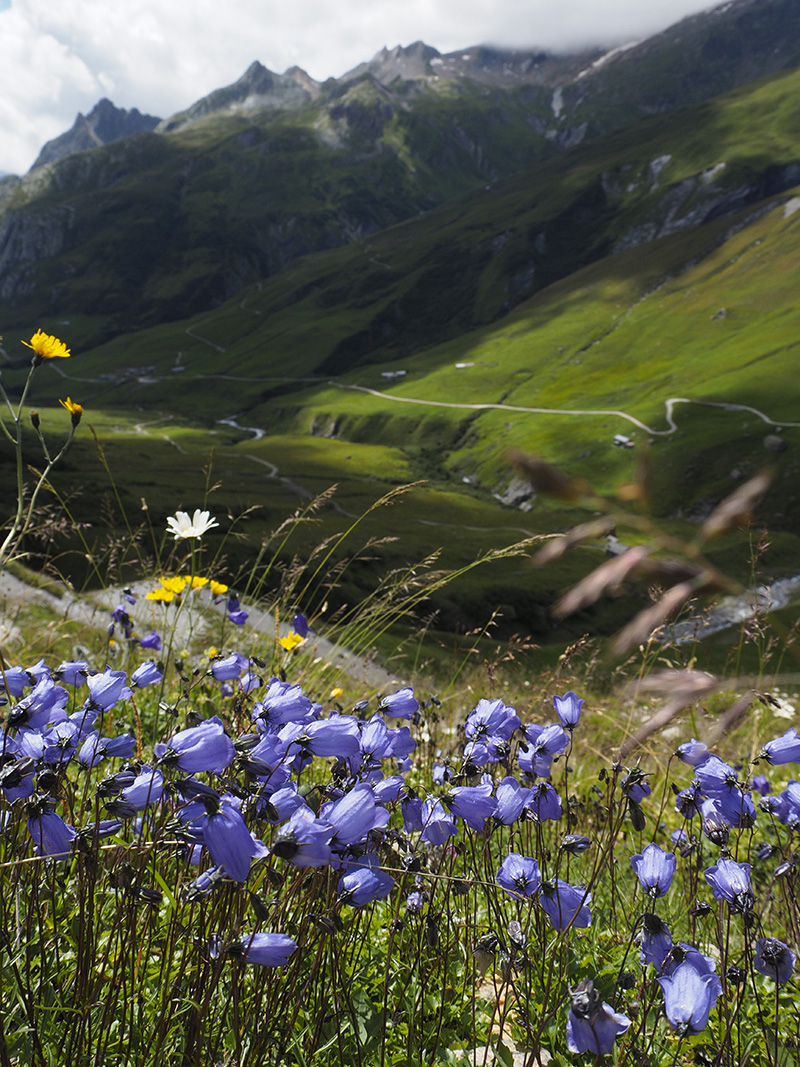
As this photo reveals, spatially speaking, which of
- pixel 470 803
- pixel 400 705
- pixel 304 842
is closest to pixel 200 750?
pixel 304 842

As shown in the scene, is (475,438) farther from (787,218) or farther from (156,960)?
(156,960)

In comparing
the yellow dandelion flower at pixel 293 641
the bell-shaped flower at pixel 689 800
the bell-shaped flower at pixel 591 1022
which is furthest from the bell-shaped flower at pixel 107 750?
the yellow dandelion flower at pixel 293 641

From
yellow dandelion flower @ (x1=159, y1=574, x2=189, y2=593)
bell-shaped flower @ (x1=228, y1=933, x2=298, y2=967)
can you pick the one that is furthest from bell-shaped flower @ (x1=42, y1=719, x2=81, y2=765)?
yellow dandelion flower @ (x1=159, y1=574, x2=189, y2=593)

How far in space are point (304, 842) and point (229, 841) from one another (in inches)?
8.4

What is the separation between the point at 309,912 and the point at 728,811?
68.7 inches

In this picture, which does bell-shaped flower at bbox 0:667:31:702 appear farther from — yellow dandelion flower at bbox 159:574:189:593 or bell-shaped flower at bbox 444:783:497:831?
yellow dandelion flower at bbox 159:574:189:593

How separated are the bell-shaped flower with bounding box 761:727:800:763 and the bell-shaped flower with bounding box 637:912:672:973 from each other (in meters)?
0.87

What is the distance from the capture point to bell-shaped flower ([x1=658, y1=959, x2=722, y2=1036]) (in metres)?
2.02

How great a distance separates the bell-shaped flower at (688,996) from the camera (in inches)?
79.3

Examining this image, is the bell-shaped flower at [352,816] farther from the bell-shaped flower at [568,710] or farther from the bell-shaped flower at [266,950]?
the bell-shaped flower at [568,710]

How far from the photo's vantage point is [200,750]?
2.00 m

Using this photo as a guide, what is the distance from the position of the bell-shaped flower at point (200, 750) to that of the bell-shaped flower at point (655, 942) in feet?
4.86

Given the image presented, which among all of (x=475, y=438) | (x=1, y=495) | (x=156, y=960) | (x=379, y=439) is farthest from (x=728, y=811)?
(x=379, y=439)

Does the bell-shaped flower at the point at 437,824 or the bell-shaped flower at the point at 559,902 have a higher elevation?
the bell-shaped flower at the point at 437,824
